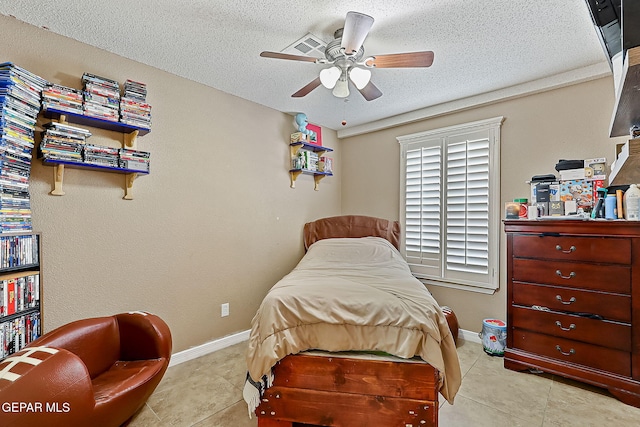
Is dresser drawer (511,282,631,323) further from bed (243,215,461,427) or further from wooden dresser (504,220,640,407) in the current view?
bed (243,215,461,427)

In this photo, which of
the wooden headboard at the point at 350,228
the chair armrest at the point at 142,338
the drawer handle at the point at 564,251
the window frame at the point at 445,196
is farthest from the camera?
the wooden headboard at the point at 350,228

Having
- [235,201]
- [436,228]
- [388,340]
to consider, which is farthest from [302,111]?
[388,340]

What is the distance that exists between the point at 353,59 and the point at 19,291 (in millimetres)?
2400

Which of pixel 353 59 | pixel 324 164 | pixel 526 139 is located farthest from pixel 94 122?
pixel 526 139

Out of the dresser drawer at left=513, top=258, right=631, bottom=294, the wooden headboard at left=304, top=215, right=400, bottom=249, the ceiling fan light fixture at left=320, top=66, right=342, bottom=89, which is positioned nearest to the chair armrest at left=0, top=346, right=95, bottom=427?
the ceiling fan light fixture at left=320, top=66, right=342, bottom=89

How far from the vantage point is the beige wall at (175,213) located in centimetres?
197

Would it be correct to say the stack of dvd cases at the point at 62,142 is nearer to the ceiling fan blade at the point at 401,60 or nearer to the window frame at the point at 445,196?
the ceiling fan blade at the point at 401,60

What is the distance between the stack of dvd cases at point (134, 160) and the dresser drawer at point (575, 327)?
10.5ft

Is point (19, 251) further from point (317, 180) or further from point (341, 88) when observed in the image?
point (317, 180)

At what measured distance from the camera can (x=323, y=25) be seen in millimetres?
1865

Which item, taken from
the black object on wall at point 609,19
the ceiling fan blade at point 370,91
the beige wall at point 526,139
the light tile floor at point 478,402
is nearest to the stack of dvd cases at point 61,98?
the ceiling fan blade at point 370,91

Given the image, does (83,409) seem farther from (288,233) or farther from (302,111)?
(302,111)

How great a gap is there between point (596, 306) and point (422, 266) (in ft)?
4.90

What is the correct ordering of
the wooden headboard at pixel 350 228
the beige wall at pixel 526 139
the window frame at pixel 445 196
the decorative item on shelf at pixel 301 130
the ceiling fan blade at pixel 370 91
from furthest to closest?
the wooden headboard at pixel 350 228 < the decorative item on shelf at pixel 301 130 < the window frame at pixel 445 196 < the beige wall at pixel 526 139 < the ceiling fan blade at pixel 370 91
